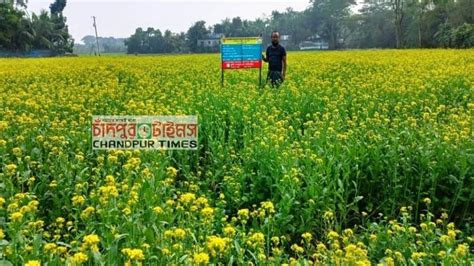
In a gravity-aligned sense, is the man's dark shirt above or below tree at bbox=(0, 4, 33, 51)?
below

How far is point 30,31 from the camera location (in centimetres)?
5562

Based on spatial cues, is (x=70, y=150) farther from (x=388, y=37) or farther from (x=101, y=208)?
(x=388, y=37)

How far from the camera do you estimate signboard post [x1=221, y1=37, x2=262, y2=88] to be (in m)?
11.7

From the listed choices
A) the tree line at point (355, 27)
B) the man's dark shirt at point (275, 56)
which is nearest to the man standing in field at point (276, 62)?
the man's dark shirt at point (275, 56)

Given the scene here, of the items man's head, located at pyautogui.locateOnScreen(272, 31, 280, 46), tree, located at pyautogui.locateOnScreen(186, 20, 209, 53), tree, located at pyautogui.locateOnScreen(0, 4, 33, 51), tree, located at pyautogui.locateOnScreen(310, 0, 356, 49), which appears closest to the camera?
man's head, located at pyautogui.locateOnScreen(272, 31, 280, 46)

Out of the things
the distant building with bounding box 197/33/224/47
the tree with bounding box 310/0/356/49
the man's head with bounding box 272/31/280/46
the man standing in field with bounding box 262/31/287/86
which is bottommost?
the man standing in field with bounding box 262/31/287/86

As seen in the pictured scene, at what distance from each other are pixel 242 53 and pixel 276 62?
0.99 meters

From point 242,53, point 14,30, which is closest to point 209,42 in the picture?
point 14,30

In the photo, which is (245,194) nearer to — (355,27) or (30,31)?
(30,31)

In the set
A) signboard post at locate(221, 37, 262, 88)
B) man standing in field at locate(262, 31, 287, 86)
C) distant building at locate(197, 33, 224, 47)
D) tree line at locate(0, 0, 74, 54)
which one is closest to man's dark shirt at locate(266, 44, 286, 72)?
man standing in field at locate(262, 31, 287, 86)

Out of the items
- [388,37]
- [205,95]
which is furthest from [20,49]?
[205,95]

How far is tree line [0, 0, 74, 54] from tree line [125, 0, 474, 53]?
14.6m

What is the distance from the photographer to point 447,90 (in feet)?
31.6

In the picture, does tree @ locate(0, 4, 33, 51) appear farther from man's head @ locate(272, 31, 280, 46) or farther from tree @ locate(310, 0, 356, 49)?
tree @ locate(310, 0, 356, 49)
